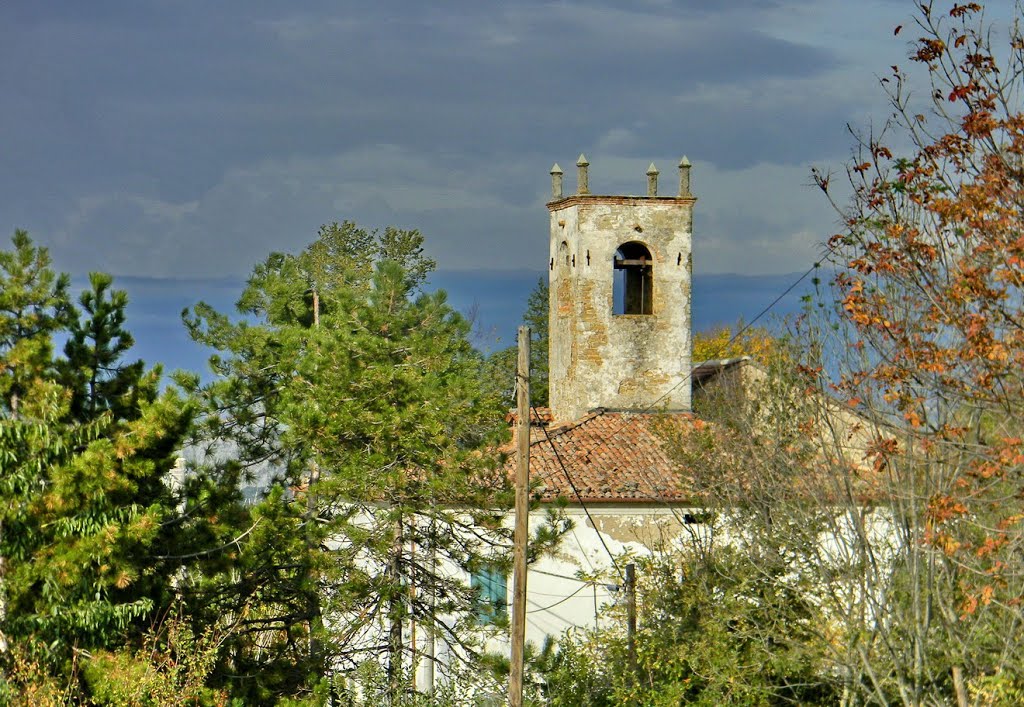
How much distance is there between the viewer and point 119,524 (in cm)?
1445

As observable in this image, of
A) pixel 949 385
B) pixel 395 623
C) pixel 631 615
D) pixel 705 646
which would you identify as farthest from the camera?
pixel 631 615

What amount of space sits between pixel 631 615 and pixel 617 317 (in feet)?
34.9

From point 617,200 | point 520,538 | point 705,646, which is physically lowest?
point 705,646

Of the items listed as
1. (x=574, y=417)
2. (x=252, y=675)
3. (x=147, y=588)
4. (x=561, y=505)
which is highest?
(x=574, y=417)

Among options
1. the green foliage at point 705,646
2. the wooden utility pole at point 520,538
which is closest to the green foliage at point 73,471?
the wooden utility pole at point 520,538

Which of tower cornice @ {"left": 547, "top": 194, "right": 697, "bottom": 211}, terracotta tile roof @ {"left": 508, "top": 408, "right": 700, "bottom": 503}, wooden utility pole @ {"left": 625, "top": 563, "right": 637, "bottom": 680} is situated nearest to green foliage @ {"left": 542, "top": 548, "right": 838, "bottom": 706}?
wooden utility pole @ {"left": 625, "top": 563, "right": 637, "bottom": 680}

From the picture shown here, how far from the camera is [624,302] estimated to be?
2916 centimetres

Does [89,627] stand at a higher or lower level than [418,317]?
lower

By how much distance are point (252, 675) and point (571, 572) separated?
7.07 m

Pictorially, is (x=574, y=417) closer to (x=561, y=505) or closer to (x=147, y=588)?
(x=561, y=505)

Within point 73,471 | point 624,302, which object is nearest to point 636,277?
point 624,302

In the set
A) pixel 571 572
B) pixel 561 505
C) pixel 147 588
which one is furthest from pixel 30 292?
pixel 571 572

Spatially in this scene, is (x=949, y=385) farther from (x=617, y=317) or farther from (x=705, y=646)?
(x=617, y=317)

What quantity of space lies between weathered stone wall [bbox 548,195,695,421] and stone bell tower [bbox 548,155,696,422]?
2 centimetres
